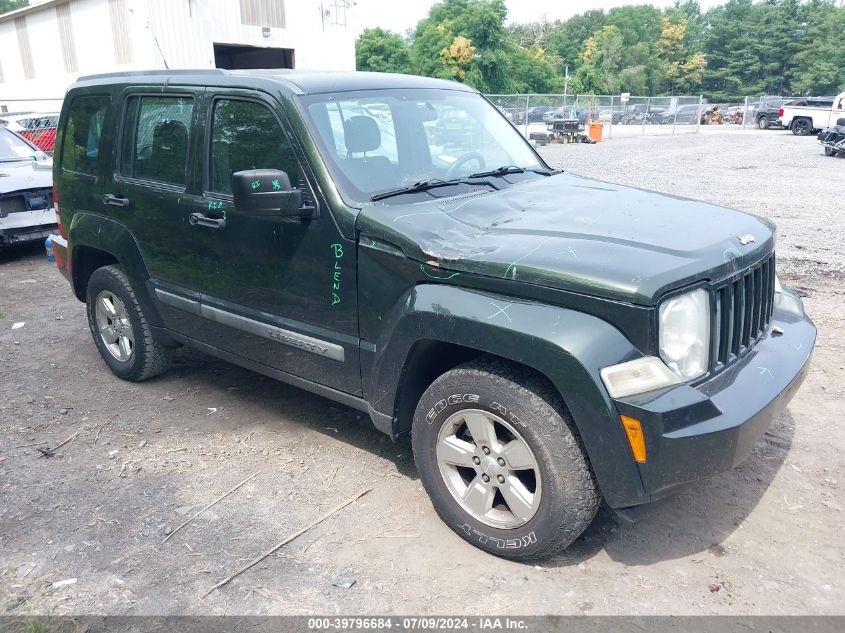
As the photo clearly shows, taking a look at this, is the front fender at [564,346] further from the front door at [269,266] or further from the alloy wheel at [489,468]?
the front door at [269,266]

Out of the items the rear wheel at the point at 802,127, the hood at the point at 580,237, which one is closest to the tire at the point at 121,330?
the hood at the point at 580,237

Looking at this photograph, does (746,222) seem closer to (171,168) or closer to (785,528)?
(785,528)

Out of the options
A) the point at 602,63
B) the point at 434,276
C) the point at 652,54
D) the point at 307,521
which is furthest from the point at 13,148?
the point at 652,54

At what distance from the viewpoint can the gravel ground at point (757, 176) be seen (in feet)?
28.5

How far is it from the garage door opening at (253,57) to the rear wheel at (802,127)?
2283 cm

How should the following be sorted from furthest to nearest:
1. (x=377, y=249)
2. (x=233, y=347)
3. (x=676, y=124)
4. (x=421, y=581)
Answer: (x=676, y=124), (x=233, y=347), (x=377, y=249), (x=421, y=581)

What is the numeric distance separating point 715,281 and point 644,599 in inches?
51.4

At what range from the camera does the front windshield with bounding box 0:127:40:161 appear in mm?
9844

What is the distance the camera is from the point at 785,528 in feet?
10.8

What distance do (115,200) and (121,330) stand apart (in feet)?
3.24

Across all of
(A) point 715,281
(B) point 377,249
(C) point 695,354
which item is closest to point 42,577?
(B) point 377,249

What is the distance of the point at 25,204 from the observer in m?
8.91

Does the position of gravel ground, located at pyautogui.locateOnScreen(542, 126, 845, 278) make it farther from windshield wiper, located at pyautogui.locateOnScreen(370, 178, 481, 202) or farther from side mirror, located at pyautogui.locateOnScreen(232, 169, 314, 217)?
side mirror, located at pyautogui.locateOnScreen(232, 169, 314, 217)

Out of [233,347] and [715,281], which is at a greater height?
[715,281]
